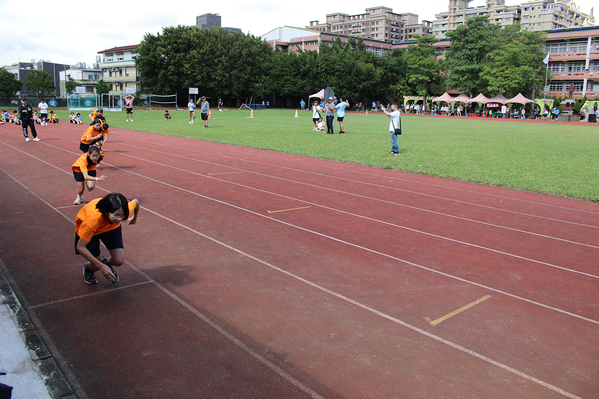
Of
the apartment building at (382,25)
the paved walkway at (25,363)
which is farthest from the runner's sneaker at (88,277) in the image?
the apartment building at (382,25)

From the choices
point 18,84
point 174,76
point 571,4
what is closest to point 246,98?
point 174,76

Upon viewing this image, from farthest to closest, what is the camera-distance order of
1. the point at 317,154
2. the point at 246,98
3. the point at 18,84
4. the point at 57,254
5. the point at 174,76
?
the point at 18,84 < the point at 246,98 < the point at 174,76 < the point at 317,154 < the point at 57,254

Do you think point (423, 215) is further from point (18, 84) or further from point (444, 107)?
point (18, 84)

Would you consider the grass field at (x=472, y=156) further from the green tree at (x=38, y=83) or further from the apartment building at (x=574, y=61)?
the green tree at (x=38, y=83)

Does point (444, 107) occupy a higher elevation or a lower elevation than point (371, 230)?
higher

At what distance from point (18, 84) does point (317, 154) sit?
95026 mm

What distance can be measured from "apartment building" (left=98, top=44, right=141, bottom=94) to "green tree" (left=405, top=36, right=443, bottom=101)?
47138 mm

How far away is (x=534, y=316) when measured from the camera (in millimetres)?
4520

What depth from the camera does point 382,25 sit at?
536 feet

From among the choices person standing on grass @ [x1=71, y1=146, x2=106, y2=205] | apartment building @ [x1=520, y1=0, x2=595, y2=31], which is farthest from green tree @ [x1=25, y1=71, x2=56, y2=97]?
apartment building @ [x1=520, y1=0, x2=595, y2=31]

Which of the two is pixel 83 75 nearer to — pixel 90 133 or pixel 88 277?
pixel 90 133

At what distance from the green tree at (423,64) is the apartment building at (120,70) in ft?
155

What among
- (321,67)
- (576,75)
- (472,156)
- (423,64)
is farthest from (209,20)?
(472,156)

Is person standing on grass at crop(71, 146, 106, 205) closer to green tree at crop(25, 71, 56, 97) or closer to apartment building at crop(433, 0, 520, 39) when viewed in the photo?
green tree at crop(25, 71, 56, 97)
